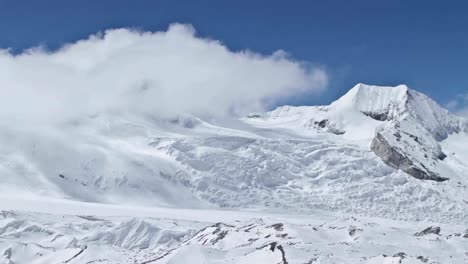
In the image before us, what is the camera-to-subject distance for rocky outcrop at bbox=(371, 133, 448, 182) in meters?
164

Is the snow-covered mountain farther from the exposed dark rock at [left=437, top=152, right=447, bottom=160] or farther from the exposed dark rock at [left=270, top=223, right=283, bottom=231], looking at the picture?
the exposed dark rock at [left=270, top=223, right=283, bottom=231]

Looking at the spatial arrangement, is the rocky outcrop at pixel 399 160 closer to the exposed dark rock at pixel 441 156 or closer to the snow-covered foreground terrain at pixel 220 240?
the exposed dark rock at pixel 441 156

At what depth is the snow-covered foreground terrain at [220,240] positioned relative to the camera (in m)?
52.6

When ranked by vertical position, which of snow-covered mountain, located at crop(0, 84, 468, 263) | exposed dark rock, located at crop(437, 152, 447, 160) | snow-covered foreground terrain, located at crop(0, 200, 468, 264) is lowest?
snow-covered foreground terrain, located at crop(0, 200, 468, 264)

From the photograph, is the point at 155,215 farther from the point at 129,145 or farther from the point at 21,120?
the point at 21,120

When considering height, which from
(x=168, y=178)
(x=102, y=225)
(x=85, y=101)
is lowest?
(x=102, y=225)

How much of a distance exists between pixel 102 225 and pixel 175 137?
2778 inches

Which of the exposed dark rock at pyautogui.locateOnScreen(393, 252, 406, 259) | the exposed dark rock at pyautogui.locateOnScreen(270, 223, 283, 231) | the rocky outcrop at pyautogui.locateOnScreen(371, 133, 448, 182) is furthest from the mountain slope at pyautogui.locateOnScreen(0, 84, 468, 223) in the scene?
the exposed dark rock at pyautogui.locateOnScreen(393, 252, 406, 259)

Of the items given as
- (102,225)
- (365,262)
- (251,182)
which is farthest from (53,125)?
(365,262)

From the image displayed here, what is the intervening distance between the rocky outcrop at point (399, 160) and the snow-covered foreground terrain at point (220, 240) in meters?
71.6

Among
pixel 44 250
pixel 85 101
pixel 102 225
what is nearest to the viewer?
pixel 44 250

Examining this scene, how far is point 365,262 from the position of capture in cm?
5081

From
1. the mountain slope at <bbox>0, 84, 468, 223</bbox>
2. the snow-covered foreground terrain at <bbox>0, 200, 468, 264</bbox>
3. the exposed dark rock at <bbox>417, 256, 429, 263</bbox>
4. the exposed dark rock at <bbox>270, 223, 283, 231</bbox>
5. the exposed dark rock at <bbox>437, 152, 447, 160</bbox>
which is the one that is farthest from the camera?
the exposed dark rock at <bbox>437, 152, 447, 160</bbox>

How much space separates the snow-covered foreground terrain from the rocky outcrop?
71.6 meters
